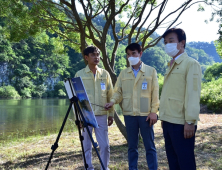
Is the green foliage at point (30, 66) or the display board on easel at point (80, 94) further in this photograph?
the green foliage at point (30, 66)

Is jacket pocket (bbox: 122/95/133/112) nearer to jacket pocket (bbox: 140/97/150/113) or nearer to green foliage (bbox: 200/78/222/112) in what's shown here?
jacket pocket (bbox: 140/97/150/113)

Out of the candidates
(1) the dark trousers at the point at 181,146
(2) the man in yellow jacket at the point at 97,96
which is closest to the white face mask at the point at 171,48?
(1) the dark trousers at the point at 181,146

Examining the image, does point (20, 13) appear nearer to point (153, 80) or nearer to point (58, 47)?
point (58, 47)

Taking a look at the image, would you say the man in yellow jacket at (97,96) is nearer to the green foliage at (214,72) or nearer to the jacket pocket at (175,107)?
the jacket pocket at (175,107)

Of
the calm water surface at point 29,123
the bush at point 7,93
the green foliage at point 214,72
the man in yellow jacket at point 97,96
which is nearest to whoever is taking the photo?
the man in yellow jacket at point 97,96

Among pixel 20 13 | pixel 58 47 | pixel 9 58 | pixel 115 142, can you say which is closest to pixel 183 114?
pixel 115 142

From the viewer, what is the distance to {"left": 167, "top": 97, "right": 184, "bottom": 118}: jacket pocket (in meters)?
2.04

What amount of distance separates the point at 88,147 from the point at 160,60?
79.7 m

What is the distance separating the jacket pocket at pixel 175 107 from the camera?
2035mm

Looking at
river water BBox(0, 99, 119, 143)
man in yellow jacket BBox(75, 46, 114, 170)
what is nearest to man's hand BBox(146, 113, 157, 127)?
man in yellow jacket BBox(75, 46, 114, 170)

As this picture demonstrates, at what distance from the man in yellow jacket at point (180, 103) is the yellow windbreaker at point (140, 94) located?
0.55 meters

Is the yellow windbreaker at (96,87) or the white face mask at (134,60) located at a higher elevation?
the white face mask at (134,60)

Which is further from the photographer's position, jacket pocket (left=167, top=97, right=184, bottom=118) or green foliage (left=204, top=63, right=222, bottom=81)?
green foliage (left=204, top=63, right=222, bottom=81)

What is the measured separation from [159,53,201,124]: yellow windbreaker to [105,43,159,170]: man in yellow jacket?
552 millimetres
